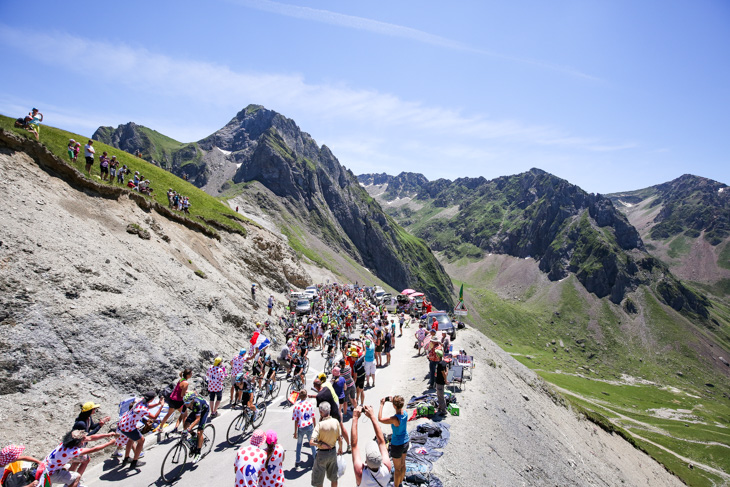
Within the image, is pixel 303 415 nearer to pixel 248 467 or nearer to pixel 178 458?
pixel 248 467

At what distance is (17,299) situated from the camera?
13961 millimetres

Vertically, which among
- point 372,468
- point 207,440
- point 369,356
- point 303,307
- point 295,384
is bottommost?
point 303,307

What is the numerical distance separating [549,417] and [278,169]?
144 metres

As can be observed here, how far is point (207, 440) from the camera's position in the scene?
466 inches

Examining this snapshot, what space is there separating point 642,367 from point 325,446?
190442mm

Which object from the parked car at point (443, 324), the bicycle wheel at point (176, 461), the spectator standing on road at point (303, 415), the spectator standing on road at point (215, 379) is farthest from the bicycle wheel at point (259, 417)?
the parked car at point (443, 324)

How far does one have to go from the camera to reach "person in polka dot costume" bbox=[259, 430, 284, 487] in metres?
6.91

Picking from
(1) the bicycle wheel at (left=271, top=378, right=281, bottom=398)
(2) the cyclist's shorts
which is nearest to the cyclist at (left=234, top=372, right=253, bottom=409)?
(2) the cyclist's shorts

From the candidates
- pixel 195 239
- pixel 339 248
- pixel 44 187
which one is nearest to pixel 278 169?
pixel 339 248

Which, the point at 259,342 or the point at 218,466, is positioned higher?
the point at 259,342

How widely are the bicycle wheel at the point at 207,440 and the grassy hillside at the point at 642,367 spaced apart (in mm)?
43957

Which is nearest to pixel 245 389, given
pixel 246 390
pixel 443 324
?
pixel 246 390

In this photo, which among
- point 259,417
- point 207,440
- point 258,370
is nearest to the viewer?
point 207,440

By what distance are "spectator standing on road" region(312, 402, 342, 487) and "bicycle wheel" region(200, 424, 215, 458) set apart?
530cm
